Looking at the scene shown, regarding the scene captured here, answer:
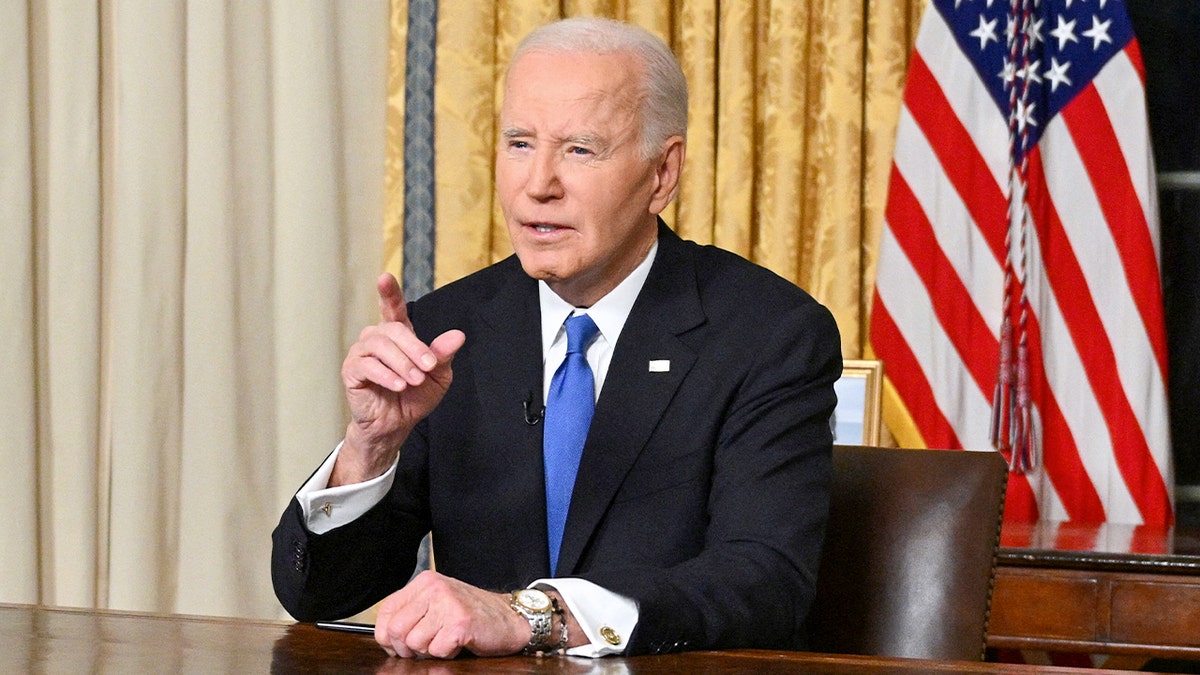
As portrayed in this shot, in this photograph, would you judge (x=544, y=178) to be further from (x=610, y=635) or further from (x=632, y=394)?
(x=610, y=635)

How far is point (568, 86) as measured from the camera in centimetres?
212

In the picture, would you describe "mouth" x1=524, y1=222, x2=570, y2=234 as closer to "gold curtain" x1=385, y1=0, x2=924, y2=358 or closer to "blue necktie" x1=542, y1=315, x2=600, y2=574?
"blue necktie" x1=542, y1=315, x2=600, y2=574

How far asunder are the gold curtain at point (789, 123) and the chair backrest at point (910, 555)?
1.69 m

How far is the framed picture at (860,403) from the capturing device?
12.1 ft

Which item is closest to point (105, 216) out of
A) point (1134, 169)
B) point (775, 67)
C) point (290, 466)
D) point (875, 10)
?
point (290, 466)

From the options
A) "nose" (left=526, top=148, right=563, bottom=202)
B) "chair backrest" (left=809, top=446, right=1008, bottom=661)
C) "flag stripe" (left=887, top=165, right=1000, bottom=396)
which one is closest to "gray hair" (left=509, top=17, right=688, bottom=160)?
"nose" (left=526, top=148, right=563, bottom=202)

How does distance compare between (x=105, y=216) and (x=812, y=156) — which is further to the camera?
(x=105, y=216)

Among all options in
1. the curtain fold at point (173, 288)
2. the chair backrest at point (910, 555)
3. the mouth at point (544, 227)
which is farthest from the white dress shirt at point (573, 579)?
the curtain fold at point (173, 288)

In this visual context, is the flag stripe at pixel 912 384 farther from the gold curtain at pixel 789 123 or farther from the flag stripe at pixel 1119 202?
the flag stripe at pixel 1119 202

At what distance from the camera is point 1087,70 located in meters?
3.60

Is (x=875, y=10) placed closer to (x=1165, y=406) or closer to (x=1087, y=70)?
(x=1087, y=70)

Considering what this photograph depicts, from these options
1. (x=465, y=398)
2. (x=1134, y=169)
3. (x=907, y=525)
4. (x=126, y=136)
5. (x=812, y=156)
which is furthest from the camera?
(x=126, y=136)

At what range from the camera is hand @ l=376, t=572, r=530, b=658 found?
4.86ft

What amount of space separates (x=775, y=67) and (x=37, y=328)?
2210 mm
